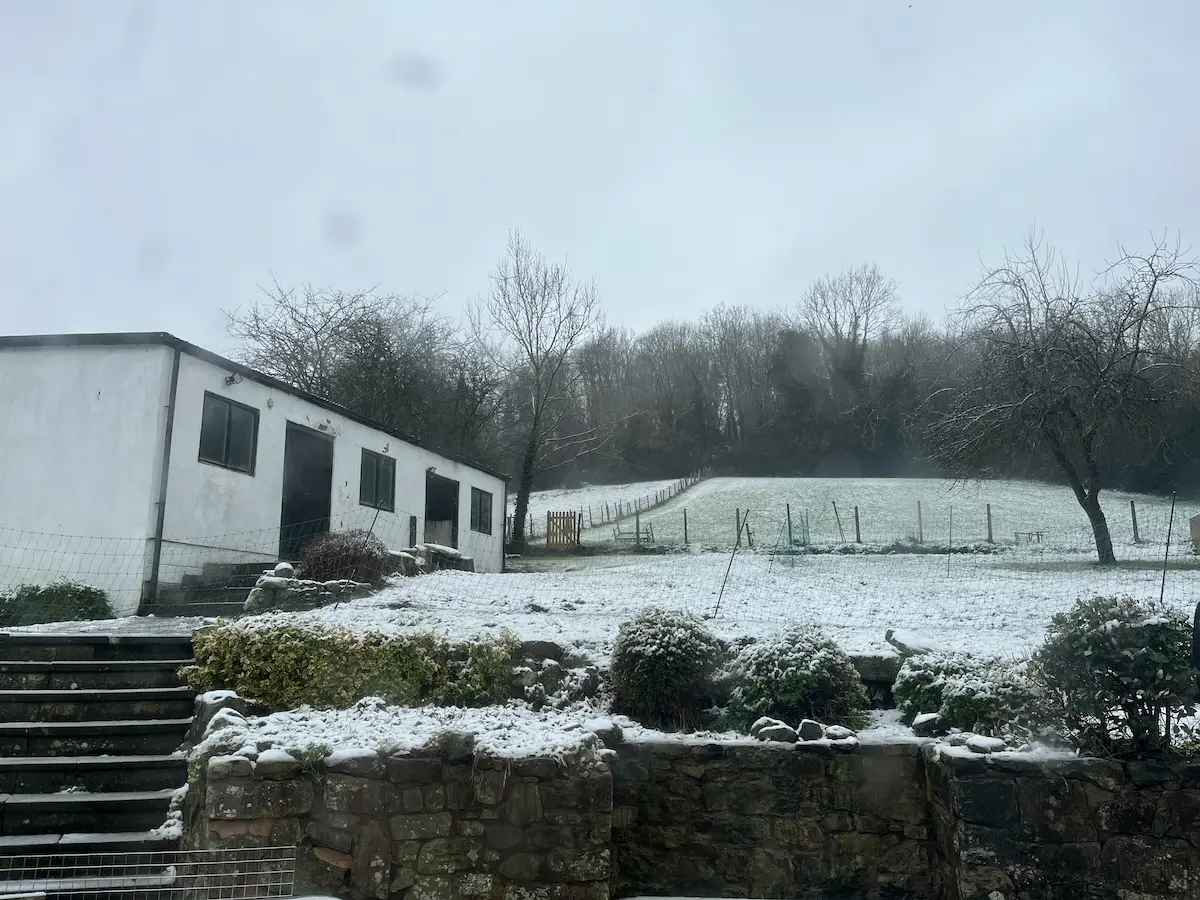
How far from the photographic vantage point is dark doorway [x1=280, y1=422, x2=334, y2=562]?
43.5 feet

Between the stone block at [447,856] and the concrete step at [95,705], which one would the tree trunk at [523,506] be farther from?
the stone block at [447,856]

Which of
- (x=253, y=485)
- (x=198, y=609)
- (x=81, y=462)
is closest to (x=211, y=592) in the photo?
(x=198, y=609)

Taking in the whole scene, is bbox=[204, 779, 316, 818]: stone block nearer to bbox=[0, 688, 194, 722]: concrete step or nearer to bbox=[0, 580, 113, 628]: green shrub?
bbox=[0, 688, 194, 722]: concrete step

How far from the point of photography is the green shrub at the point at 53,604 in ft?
30.7

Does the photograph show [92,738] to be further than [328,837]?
Yes

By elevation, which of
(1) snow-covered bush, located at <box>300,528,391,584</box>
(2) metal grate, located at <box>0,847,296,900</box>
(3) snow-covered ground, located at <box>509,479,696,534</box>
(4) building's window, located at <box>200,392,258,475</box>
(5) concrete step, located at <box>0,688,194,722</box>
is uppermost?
(3) snow-covered ground, located at <box>509,479,696,534</box>

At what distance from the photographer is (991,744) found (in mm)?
5129

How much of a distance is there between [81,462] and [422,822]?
8.37 meters

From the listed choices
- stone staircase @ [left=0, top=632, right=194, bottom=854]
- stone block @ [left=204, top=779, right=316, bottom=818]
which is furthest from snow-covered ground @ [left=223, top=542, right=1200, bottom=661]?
stone block @ [left=204, top=779, right=316, bottom=818]

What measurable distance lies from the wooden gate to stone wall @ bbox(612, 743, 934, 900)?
20391 millimetres

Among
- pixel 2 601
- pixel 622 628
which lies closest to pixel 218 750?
pixel 622 628

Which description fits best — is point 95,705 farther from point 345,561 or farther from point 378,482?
point 378,482

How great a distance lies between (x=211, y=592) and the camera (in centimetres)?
1077

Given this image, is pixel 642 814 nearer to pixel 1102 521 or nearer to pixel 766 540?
pixel 1102 521
